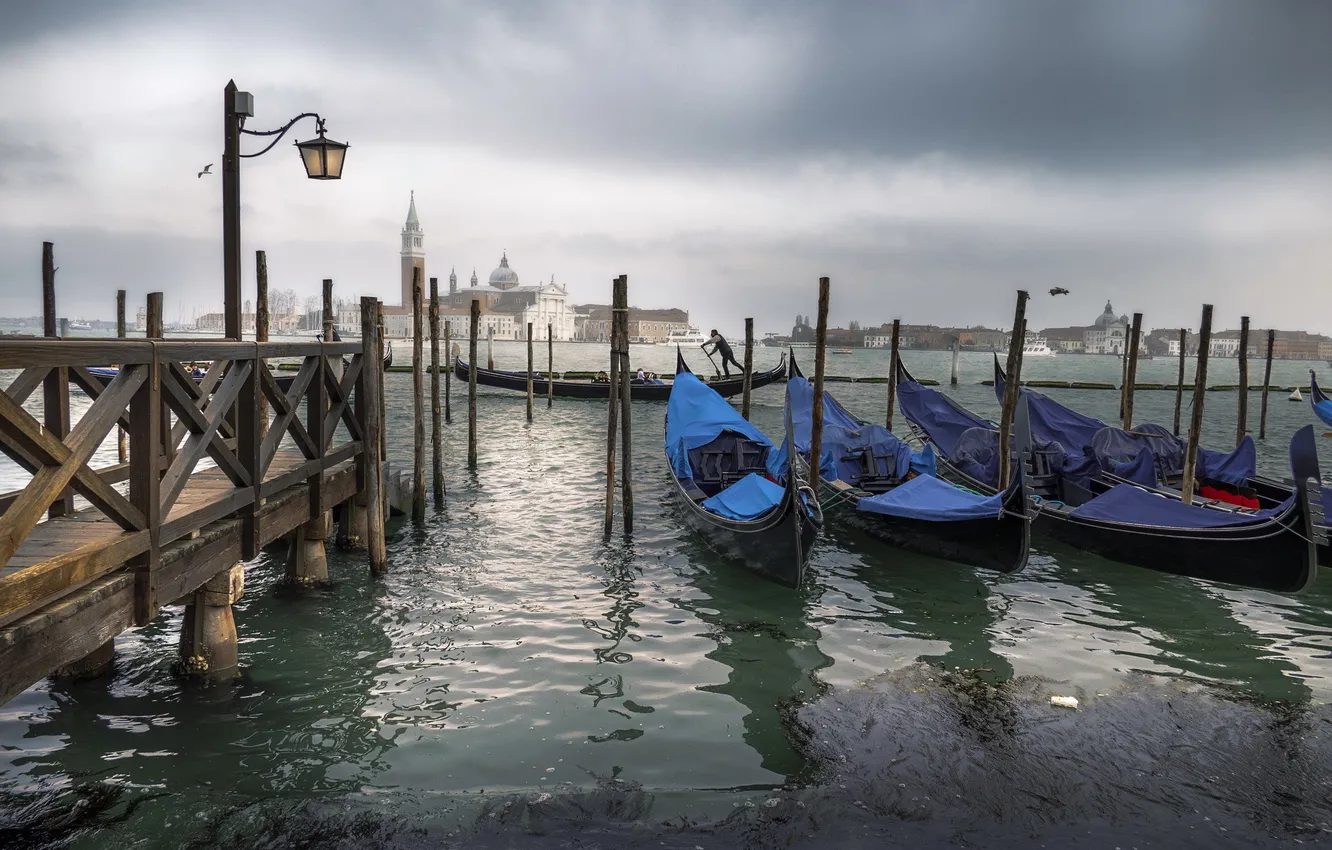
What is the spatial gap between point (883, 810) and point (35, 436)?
306cm

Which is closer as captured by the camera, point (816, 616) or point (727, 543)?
point (816, 616)

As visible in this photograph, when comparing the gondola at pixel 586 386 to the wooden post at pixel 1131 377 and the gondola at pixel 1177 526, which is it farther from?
the gondola at pixel 1177 526

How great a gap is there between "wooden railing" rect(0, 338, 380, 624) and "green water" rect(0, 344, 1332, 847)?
30.7 inches

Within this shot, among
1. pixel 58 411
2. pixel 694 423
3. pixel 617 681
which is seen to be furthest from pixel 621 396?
pixel 58 411

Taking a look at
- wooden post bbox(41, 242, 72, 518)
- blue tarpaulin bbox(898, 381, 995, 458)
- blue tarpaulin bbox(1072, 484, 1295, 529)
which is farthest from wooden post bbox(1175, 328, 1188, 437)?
wooden post bbox(41, 242, 72, 518)

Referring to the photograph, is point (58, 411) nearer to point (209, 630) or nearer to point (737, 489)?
point (209, 630)

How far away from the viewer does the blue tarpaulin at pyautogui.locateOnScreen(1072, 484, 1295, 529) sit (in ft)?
20.1

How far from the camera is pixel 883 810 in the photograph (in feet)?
10.6

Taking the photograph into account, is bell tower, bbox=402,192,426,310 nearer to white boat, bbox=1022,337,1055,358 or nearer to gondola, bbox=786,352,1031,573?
white boat, bbox=1022,337,1055,358

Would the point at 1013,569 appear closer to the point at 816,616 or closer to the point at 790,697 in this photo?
the point at 816,616

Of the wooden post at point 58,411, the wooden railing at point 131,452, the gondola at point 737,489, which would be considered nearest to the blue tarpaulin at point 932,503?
the gondola at point 737,489

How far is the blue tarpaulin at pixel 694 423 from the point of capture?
28.3 ft

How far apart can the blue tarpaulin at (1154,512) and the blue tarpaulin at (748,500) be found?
2.49 metres

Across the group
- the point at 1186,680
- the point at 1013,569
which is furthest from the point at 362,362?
the point at 1186,680
